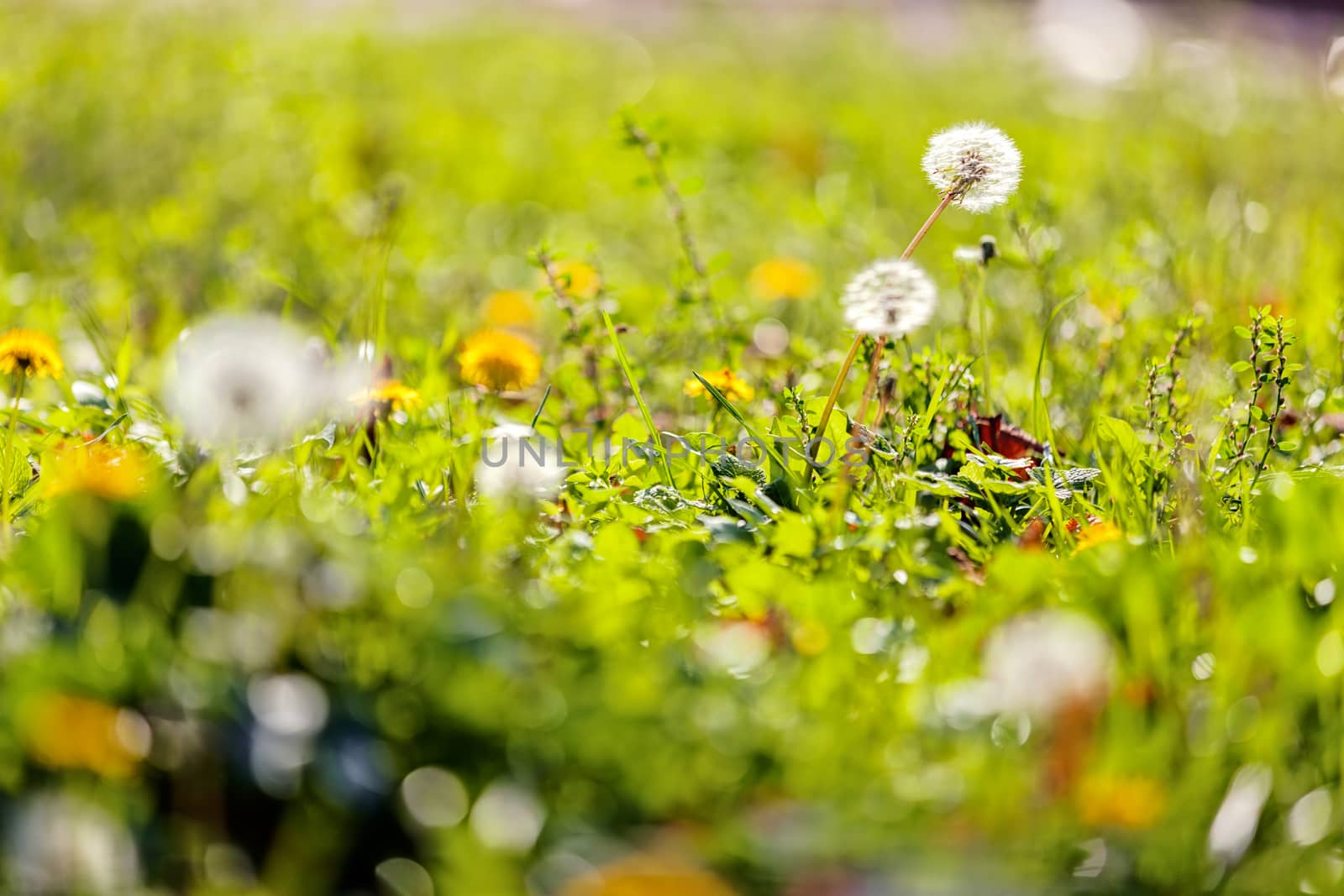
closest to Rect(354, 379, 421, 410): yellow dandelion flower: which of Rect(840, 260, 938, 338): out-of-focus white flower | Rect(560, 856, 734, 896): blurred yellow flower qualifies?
Rect(840, 260, 938, 338): out-of-focus white flower

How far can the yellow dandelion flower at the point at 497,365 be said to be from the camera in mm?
2135

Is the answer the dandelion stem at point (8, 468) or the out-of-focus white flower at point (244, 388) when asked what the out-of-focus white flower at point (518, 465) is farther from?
the dandelion stem at point (8, 468)

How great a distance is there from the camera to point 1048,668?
120 cm

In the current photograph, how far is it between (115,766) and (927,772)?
0.72 metres

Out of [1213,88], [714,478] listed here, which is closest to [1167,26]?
[1213,88]

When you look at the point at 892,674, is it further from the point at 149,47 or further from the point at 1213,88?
the point at 1213,88

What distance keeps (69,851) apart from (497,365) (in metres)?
1.24

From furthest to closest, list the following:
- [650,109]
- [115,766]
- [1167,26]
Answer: [1167,26], [650,109], [115,766]

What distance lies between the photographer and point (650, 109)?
6.01m

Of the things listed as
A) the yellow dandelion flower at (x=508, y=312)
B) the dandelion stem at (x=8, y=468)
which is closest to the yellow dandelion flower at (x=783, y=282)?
the yellow dandelion flower at (x=508, y=312)

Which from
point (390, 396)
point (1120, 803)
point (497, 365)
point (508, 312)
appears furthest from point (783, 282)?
point (1120, 803)

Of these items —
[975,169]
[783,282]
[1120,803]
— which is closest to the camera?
[1120,803]

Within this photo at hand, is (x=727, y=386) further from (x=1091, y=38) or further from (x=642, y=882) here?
(x=1091, y=38)

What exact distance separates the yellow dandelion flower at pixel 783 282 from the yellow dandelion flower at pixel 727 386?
3.19ft
